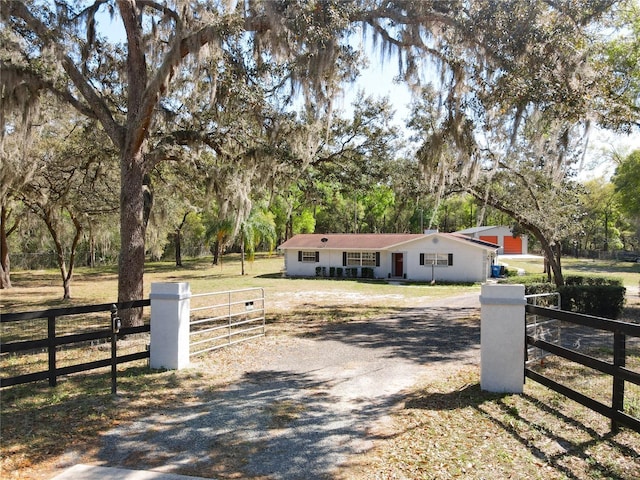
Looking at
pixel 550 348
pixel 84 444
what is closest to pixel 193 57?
pixel 84 444

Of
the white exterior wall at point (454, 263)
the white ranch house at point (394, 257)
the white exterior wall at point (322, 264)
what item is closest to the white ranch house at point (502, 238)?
the white ranch house at point (394, 257)

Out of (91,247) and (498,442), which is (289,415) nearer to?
(498,442)

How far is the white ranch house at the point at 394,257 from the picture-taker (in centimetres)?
2894

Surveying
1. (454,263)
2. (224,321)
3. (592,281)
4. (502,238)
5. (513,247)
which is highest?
(502,238)

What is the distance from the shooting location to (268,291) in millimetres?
23125

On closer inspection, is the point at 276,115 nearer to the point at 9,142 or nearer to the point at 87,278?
the point at 9,142

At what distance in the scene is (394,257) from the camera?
31.5 meters

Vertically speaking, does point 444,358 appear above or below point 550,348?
below

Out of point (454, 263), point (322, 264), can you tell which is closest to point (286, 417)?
point (454, 263)

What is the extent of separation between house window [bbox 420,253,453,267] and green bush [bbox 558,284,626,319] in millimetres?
15183

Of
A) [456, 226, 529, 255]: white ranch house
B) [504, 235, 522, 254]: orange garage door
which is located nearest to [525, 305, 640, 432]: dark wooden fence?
[456, 226, 529, 255]: white ranch house

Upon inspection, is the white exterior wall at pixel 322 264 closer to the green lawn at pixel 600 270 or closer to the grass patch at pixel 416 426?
the green lawn at pixel 600 270

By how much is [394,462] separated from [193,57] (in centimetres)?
772

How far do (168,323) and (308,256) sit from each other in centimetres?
2596
